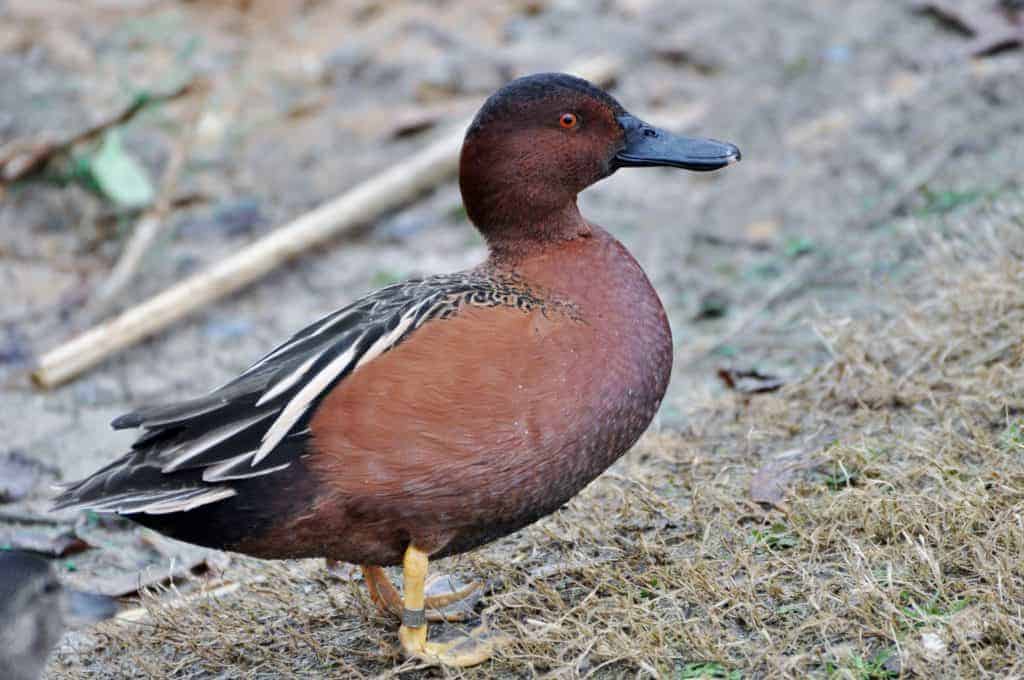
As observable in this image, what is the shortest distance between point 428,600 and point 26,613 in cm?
104

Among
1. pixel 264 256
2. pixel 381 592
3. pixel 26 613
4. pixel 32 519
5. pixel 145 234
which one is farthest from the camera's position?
pixel 145 234

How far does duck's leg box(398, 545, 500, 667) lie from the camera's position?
3152mm

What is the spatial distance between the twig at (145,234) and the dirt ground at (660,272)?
0.24 feet

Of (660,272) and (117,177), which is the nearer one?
(660,272)

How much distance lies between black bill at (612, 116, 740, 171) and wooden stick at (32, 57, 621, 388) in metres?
2.93

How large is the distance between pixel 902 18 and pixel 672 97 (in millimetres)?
1403

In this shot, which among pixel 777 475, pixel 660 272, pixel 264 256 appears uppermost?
pixel 777 475

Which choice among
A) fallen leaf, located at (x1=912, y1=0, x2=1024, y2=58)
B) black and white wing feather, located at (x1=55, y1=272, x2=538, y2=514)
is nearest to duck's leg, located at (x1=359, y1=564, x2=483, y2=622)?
black and white wing feather, located at (x1=55, y1=272, x2=538, y2=514)

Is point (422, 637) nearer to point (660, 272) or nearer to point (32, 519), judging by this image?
point (32, 519)

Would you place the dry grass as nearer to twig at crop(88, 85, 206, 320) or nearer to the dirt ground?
the dirt ground

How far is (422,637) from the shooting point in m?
3.24

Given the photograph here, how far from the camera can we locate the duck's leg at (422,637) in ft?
10.3

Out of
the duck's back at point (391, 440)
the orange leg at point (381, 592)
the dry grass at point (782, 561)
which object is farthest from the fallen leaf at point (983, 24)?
the orange leg at point (381, 592)

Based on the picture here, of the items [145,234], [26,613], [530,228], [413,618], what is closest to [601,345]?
[530,228]
